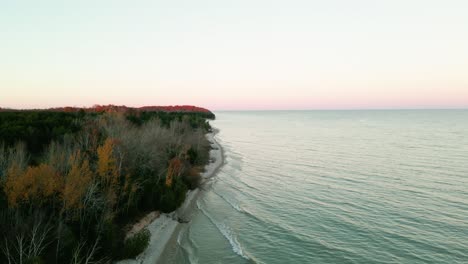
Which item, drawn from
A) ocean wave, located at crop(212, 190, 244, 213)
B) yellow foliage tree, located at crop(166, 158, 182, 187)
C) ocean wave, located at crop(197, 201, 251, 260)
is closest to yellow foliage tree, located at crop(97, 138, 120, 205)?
yellow foliage tree, located at crop(166, 158, 182, 187)

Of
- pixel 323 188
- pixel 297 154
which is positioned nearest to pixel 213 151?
pixel 297 154

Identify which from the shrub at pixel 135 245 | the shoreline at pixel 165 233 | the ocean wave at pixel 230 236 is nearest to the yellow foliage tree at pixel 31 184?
the shrub at pixel 135 245

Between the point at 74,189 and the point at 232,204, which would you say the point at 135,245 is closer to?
the point at 74,189

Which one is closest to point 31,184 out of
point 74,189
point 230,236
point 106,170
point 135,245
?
point 74,189

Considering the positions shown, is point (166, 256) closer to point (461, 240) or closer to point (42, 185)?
point (42, 185)

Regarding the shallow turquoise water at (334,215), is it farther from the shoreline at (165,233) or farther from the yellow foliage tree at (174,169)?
the yellow foliage tree at (174,169)
